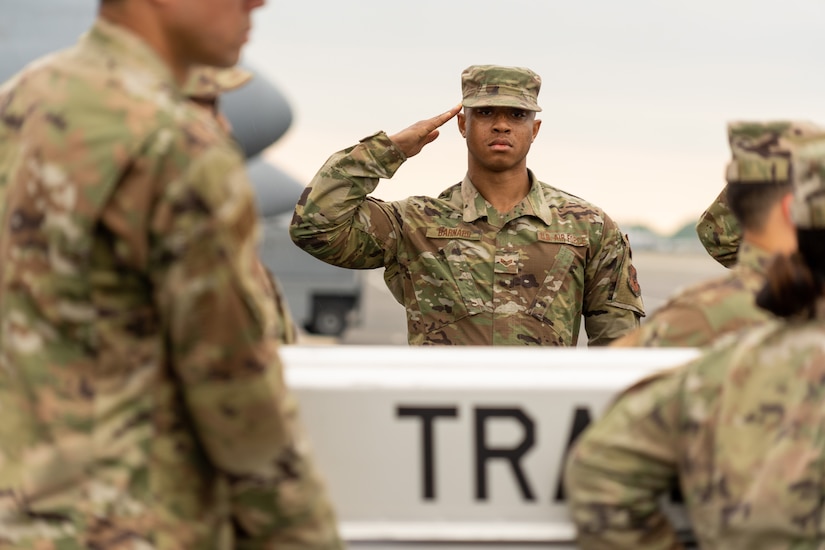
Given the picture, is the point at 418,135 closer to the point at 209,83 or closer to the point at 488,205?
the point at 488,205

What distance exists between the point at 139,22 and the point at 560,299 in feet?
9.29

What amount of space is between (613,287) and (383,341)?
15.7 m

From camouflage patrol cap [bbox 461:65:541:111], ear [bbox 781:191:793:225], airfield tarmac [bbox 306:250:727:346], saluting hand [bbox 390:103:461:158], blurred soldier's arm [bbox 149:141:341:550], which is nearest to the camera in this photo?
blurred soldier's arm [bbox 149:141:341:550]

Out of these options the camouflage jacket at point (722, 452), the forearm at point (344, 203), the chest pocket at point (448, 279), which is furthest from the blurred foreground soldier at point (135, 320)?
the chest pocket at point (448, 279)

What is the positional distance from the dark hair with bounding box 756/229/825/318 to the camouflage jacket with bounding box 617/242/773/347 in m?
0.22

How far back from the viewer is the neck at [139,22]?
1.76 meters

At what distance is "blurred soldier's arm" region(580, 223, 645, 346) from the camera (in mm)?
4348

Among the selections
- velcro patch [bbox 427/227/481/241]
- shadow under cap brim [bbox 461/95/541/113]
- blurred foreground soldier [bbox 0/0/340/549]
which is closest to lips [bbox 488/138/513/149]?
shadow under cap brim [bbox 461/95/541/113]

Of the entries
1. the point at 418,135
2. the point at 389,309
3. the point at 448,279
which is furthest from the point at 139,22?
the point at 389,309

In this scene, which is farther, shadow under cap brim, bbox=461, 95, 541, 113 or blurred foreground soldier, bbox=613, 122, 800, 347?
shadow under cap brim, bbox=461, 95, 541, 113

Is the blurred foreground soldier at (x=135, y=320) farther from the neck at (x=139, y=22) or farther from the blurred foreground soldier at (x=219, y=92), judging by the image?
the blurred foreground soldier at (x=219, y=92)

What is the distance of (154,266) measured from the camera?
1.65m

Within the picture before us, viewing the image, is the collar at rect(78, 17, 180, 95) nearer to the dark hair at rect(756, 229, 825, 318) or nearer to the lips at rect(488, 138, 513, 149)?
the dark hair at rect(756, 229, 825, 318)

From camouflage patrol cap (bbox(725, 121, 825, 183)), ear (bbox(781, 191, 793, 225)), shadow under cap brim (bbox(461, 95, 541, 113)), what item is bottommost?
ear (bbox(781, 191, 793, 225))
